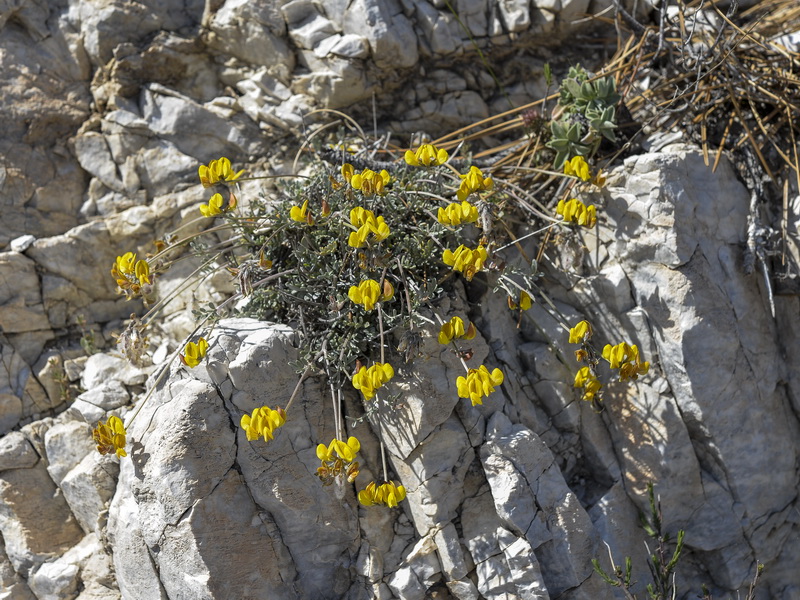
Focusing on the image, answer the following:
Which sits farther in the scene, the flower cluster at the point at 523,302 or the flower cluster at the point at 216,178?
the flower cluster at the point at 523,302

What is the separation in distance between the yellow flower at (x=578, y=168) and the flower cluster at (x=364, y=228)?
1.22 metres

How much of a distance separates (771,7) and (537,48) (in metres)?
1.69

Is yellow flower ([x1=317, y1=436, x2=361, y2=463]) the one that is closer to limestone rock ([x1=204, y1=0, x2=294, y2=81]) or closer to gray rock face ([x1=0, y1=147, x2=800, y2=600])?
gray rock face ([x1=0, y1=147, x2=800, y2=600])

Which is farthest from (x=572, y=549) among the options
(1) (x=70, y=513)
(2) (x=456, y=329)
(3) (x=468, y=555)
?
(1) (x=70, y=513)

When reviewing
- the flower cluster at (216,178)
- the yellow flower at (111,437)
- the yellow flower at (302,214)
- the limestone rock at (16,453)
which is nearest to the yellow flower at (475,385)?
the yellow flower at (302,214)

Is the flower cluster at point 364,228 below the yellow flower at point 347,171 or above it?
below

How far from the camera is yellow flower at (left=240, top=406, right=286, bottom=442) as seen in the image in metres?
3.26

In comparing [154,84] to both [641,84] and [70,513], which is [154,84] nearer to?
[70,513]

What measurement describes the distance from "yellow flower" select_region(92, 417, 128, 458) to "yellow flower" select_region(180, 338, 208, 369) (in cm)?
45

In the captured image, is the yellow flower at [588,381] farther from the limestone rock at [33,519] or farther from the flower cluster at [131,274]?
the limestone rock at [33,519]

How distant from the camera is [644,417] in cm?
404

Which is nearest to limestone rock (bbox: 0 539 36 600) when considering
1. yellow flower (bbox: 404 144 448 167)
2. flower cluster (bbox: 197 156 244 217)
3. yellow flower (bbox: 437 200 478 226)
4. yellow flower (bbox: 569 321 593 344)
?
flower cluster (bbox: 197 156 244 217)

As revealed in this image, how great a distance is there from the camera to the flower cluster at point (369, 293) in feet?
11.2

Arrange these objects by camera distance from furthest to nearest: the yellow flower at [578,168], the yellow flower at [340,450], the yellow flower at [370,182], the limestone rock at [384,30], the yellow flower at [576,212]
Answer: the limestone rock at [384,30], the yellow flower at [578,168], the yellow flower at [576,212], the yellow flower at [370,182], the yellow flower at [340,450]
